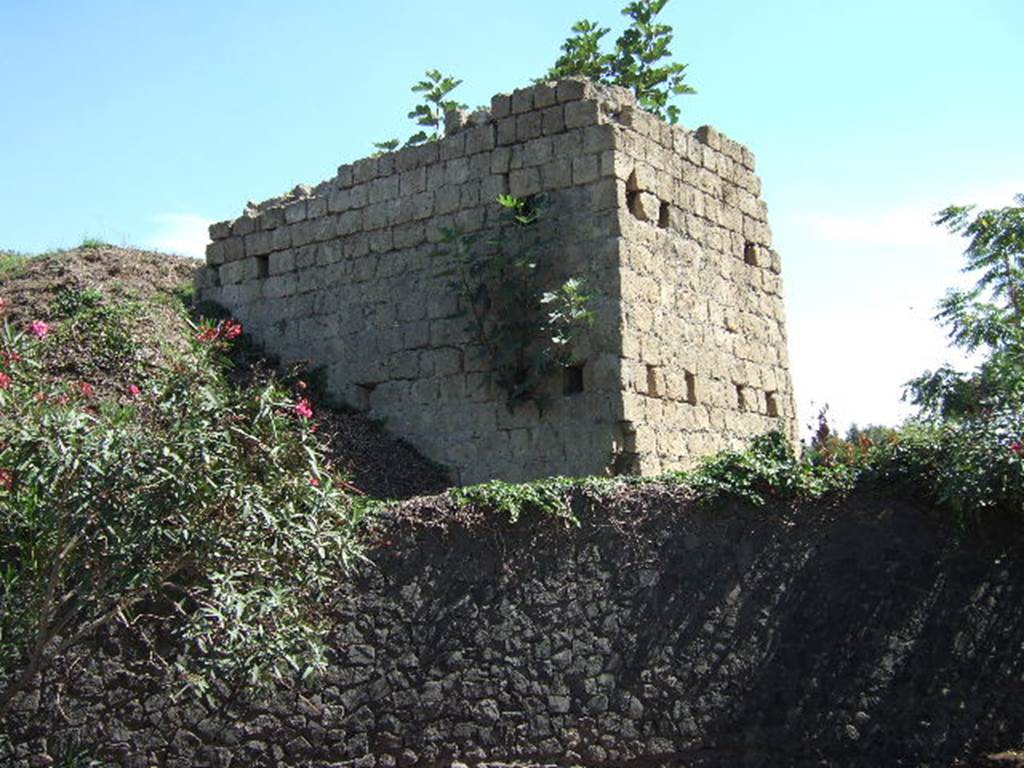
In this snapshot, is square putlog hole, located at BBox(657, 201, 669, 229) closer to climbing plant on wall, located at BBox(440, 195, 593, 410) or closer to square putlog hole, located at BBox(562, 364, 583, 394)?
climbing plant on wall, located at BBox(440, 195, 593, 410)

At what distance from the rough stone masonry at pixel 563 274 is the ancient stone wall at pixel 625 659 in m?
2.31

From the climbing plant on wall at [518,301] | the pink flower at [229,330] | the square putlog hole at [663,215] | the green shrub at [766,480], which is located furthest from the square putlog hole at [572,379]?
the pink flower at [229,330]

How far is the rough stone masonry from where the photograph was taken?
12258mm

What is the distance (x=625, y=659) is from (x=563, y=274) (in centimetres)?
441

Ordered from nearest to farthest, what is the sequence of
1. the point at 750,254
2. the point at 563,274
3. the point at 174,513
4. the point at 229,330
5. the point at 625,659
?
the point at 174,513, the point at 625,659, the point at 229,330, the point at 563,274, the point at 750,254

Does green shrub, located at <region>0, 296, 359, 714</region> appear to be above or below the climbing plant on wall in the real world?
below

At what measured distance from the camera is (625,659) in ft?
31.1

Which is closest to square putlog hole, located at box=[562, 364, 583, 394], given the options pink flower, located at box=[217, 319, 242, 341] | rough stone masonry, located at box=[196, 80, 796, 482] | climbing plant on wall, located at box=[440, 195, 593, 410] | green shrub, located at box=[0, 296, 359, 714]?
rough stone masonry, located at box=[196, 80, 796, 482]

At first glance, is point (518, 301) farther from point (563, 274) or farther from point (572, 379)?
point (572, 379)

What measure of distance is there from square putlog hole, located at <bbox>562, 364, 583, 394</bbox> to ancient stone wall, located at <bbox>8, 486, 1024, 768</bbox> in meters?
2.57

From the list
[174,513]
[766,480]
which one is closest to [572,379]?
[766,480]

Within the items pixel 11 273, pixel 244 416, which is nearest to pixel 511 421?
pixel 244 416

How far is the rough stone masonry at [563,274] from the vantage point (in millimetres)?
12258

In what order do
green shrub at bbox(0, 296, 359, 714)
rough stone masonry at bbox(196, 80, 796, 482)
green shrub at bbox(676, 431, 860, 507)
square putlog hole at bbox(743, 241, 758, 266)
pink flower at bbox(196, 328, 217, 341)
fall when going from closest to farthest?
green shrub at bbox(0, 296, 359, 714)
pink flower at bbox(196, 328, 217, 341)
green shrub at bbox(676, 431, 860, 507)
rough stone masonry at bbox(196, 80, 796, 482)
square putlog hole at bbox(743, 241, 758, 266)
